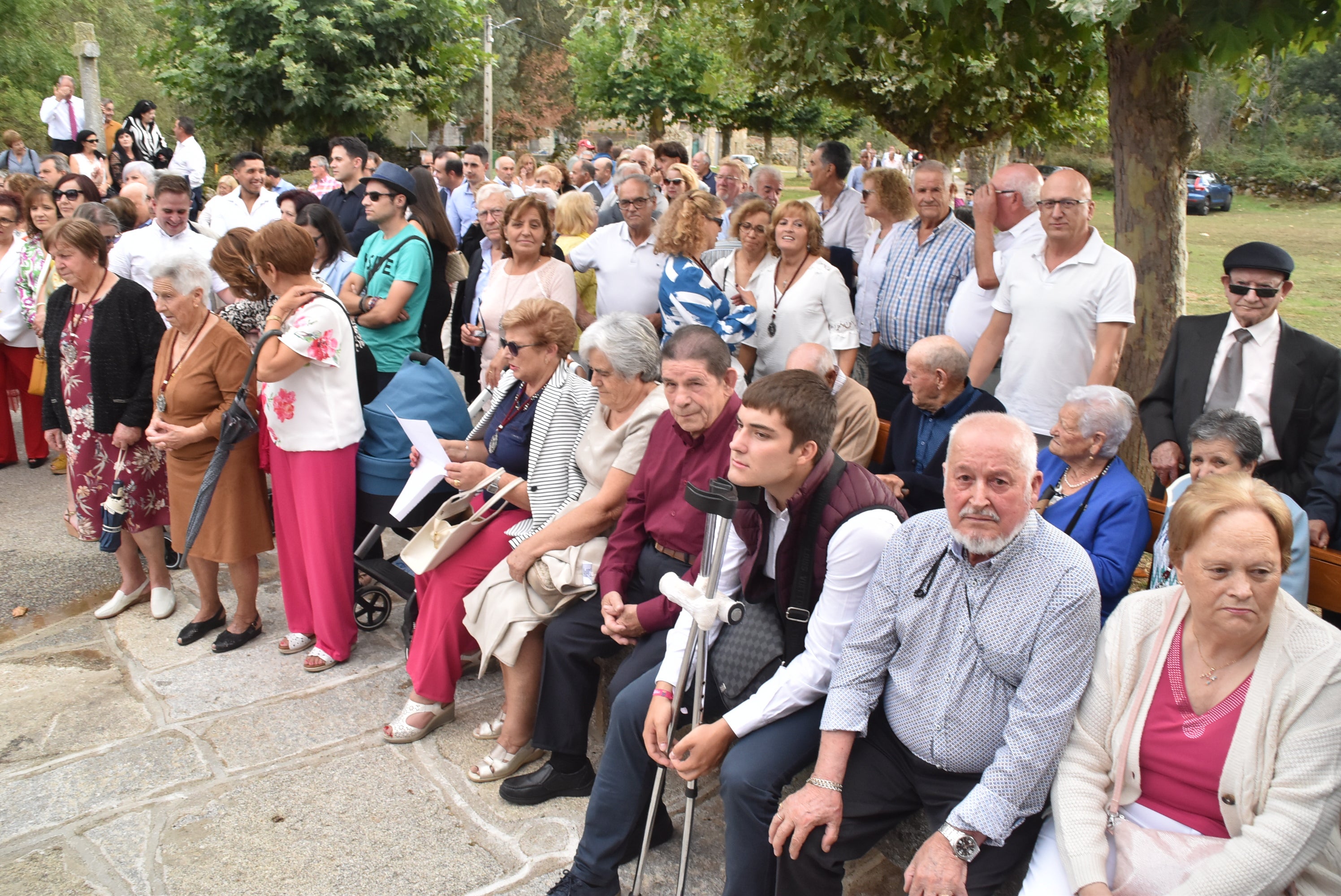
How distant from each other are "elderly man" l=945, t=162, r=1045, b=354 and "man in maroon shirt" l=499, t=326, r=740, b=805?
198 centimetres

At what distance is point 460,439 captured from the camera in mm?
4715

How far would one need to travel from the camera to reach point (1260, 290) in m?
3.74

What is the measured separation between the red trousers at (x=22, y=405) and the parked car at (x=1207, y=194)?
2875 cm

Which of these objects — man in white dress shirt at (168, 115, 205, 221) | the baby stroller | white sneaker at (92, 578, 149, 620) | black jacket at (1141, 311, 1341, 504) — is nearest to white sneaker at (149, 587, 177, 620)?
white sneaker at (92, 578, 149, 620)

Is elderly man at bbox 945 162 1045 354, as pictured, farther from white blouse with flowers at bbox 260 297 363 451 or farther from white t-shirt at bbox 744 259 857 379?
white blouse with flowers at bbox 260 297 363 451

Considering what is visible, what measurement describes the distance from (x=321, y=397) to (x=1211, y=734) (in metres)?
3.73

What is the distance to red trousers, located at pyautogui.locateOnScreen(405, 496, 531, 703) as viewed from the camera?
420 centimetres

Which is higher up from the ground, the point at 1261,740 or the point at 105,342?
the point at 105,342

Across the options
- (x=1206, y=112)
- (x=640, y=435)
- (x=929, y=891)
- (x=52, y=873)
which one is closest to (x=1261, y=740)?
(x=929, y=891)

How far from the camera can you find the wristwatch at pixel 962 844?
2.53 meters

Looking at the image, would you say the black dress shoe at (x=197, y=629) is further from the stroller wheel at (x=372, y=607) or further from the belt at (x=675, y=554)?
the belt at (x=675, y=554)

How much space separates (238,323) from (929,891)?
14.7ft

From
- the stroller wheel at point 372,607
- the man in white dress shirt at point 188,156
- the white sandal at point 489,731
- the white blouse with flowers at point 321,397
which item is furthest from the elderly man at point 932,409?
the man in white dress shirt at point 188,156

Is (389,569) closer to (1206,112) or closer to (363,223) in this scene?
(363,223)
